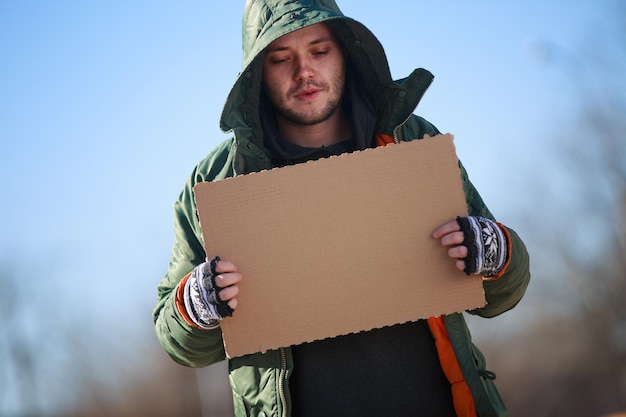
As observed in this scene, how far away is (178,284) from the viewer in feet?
8.54

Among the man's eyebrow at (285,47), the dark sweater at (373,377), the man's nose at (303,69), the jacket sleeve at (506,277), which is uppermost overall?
the man's eyebrow at (285,47)

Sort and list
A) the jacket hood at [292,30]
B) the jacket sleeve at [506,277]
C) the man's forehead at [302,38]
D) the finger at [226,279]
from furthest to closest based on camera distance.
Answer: the man's forehead at [302,38], the jacket hood at [292,30], the jacket sleeve at [506,277], the finger at [226,279]

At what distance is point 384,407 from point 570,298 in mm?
16345

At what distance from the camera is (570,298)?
704 inches

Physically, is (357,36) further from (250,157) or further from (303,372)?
(303,372)

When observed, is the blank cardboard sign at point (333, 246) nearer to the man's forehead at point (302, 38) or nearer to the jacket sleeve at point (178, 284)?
the jacket sleeve at point (178, 284)

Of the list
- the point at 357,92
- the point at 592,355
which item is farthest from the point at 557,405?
the point at 357,92

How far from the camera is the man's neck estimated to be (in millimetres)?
3168

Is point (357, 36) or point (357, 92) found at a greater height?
point (357, 36)

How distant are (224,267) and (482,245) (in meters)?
0.79

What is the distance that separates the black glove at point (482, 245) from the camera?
2.38 meters

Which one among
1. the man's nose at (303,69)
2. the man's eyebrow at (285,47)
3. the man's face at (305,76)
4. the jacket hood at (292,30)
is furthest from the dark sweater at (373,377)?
the man's eyebrow at (285,47)

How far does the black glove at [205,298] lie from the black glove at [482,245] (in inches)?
29.5

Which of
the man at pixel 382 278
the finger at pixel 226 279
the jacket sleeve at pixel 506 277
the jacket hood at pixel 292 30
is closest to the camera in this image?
the finger at pixel 226 279
